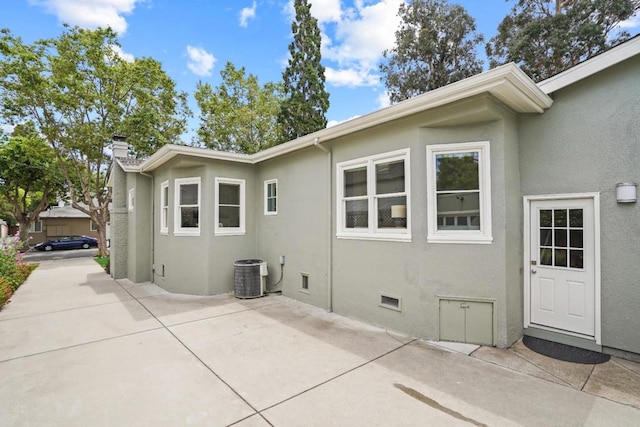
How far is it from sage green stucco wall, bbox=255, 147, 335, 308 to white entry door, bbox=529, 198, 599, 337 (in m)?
3.40

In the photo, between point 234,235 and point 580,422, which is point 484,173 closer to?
point 580,422

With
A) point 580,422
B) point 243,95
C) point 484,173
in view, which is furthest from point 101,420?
point 243,95

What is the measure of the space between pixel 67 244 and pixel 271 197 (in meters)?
24.4

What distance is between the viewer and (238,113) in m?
19.6

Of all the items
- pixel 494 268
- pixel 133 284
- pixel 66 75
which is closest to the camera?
pixel 494 268

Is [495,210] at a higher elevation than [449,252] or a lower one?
higher

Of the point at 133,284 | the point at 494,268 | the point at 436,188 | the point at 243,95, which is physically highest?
the point at 243,95

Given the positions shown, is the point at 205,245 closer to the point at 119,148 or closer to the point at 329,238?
the point at 329,238

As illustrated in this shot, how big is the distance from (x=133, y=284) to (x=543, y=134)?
1051cm

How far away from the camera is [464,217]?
14.3ft

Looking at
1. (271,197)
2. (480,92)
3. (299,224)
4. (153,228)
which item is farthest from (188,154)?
(480,92)

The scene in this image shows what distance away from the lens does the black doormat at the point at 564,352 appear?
3740 mm

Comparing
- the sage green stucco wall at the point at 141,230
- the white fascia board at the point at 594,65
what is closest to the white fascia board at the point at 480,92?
the white fascia board at the point at 594,65

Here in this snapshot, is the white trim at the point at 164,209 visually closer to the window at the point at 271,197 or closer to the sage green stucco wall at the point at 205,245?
the sage green stucco wall at the point at 205,245
